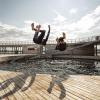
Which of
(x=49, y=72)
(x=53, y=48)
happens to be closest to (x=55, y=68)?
(x=49, y=72)

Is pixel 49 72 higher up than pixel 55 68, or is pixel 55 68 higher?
pixel 49 72

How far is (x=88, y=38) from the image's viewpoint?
52.7 m

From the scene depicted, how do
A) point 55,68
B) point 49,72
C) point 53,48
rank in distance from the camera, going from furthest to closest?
point 53,48
point 55,68
point 49,72

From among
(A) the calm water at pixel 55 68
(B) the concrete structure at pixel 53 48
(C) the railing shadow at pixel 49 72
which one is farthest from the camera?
(B) the concrete structure at pixel 53 48

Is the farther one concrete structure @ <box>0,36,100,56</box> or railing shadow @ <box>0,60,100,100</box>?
concrete structure @ <box>0,36,100,56</box>

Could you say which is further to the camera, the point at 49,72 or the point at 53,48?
the point at 53,48

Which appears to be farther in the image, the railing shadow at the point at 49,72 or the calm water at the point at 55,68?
the calm water at the point at 55,68

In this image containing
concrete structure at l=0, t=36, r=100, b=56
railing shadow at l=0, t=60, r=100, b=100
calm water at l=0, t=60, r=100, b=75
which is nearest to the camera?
railing shadow at l=0, t=60, r=100, b=100

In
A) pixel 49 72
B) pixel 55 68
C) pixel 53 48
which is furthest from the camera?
pixel 53 48

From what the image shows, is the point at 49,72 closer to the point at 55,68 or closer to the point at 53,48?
the point at 55,68

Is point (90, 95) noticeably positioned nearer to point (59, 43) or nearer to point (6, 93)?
point (6, 93)

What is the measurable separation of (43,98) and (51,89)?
3.97ft

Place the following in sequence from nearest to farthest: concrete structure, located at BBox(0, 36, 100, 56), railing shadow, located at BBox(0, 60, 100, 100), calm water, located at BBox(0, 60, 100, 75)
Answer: railing shadow, located at BBox(0, 60, 100, 100) → calm water, located at BBox(0, 60, 100, 75) → concrete structure, located at BBox(0, 36, 100, 56)

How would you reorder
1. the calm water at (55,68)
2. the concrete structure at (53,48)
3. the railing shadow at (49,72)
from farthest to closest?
the concrete structure at (53,48), the calm water at (55,68), the railing shadow at (49,72)
